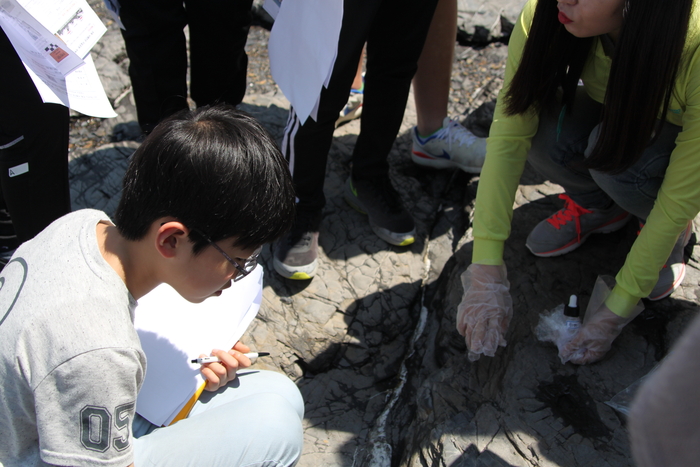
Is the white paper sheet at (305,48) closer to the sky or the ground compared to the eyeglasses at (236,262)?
closer to the sky

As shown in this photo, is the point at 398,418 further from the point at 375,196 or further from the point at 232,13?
the point at 232,13

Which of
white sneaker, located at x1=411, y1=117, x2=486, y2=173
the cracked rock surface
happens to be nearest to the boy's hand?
the cracked rock surface

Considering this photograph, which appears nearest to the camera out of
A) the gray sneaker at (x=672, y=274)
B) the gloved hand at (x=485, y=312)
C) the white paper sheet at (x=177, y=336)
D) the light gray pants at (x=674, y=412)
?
the light gray pants at (x=674, y=412)

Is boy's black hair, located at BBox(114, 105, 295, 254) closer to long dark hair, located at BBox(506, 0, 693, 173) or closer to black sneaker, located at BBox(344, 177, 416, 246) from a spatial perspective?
long dark hair, located at BBox(506, 0, 693, 173)

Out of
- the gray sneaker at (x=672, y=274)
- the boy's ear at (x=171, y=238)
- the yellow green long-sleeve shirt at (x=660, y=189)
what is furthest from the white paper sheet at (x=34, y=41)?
the gray sneaker at (x=672, y=274)

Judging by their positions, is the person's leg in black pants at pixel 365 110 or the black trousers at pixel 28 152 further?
the person's leg in black pants at pixel 365 110

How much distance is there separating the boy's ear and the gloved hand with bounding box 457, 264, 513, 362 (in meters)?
0.82

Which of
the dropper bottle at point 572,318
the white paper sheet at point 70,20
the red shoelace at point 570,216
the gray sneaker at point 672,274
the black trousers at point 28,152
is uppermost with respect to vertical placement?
the white paper sheet at point 70,20

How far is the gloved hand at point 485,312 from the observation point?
4.68 ft

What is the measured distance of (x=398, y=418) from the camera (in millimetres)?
1560

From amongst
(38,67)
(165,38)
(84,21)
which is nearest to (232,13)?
(165,38)

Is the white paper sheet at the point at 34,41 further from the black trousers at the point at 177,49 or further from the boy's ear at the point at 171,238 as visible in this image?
the boy's ear at the point at 171,238

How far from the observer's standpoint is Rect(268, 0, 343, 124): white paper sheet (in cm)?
139

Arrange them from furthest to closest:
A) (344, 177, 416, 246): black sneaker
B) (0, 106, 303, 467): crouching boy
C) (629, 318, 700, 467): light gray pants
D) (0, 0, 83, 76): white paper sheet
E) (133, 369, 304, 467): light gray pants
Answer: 1. (344, 177, 416, 246): black sneaker
2. (0, 0, 83, 76): white paper sheet
3. (133, 369, 304, 467): light gray pants
4. (0, 106, 303, 467): crouching boy
5. (629, 318, 700, 467): light gray pants
